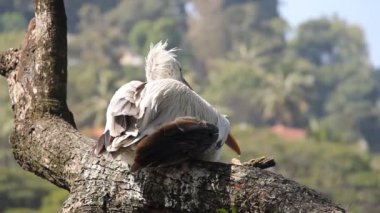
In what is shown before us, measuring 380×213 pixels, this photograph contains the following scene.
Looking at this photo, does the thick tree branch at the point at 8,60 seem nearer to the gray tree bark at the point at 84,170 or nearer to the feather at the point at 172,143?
the gray tree bark at the point at 84,170

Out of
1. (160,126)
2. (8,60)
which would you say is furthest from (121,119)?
(8,60)

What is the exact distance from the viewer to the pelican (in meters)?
3.79

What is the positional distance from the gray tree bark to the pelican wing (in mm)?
93

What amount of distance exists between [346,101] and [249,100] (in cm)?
1447

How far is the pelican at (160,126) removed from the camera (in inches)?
149

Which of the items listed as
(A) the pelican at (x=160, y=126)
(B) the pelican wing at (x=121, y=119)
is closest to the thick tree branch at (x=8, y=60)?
(A) the pelican at (x=160, y=126)

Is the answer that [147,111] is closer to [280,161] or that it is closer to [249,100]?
[280,161]

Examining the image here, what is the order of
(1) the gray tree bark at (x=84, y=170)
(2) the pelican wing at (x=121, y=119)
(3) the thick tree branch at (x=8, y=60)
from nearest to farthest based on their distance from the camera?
(1) the gray tree bark at (x=84, y=170)
(2) the pelican wing at (x=121, y=119)
(3) the thick tree branch at (x=8, y=60)

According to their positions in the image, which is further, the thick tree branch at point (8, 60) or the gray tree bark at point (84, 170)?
the thick tree branch at point (8, 60)

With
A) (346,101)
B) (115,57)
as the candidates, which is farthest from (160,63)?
(346,101)

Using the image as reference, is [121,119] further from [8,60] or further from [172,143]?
[8,60]

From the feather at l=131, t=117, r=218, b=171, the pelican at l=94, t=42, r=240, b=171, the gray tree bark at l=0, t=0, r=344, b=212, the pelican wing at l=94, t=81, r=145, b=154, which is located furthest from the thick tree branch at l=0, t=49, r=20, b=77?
the feather at l=131, t=117, r=218, b=171

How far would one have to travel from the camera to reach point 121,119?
154 inches

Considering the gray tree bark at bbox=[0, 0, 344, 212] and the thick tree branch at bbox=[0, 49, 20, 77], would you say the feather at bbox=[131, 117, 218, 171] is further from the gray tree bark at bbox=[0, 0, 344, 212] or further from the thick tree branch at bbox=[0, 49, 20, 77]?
the thick tree branch at bbox=[0, 49, 20, 77]
